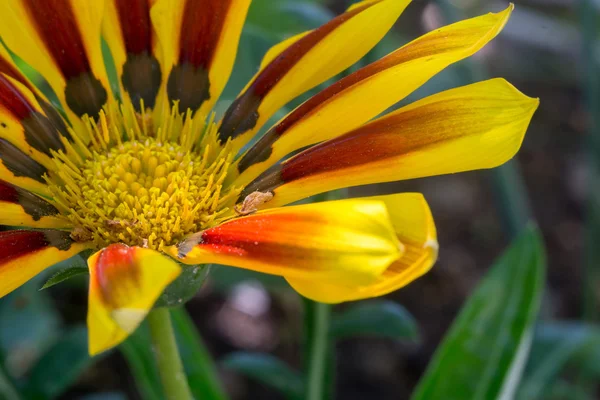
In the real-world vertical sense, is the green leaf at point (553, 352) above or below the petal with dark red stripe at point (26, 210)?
below

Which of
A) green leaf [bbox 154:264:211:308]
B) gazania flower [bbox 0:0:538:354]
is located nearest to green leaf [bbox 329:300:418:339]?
gazania flower [bbox 0:0:538:354]

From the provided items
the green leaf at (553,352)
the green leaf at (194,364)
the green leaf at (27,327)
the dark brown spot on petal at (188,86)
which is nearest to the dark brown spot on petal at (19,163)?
the dark brown spot on petal at (188,86)

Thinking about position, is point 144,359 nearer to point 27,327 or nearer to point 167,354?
point 167,354

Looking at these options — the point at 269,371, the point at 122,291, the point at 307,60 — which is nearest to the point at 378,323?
the point at 269,371

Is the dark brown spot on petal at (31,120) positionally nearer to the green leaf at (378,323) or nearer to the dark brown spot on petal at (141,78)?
the dark brown spot on petal at (141,78)

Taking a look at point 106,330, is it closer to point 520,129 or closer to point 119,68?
point 520,129

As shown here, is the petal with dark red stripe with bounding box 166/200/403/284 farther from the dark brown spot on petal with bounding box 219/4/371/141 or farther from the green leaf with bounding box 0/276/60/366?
the green leaf with bounding box 0/276/60/366
